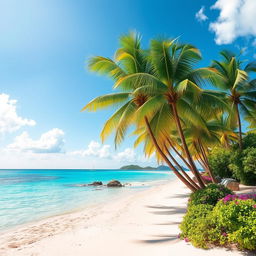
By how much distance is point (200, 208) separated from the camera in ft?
18.4

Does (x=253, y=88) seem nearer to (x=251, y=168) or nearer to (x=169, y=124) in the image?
(x=251, y=168)

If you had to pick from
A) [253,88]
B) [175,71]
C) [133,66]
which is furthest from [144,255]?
[253,88]

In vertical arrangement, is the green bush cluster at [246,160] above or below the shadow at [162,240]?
above

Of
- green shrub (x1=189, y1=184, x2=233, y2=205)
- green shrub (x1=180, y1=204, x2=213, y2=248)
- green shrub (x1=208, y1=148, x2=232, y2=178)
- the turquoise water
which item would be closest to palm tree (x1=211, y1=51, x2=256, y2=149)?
green shrub (x1=208, y1=148, x2=232, y2=178)

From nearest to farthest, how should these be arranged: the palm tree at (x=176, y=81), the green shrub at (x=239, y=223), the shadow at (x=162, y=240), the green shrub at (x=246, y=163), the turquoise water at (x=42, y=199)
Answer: the green shrub at (x=239, y=223), the shadow at (x=162, y=240), the palm tree at (x=176, y=81), the turquoise water at (x=42, y=199), the green shrub at (x=246, y=163)

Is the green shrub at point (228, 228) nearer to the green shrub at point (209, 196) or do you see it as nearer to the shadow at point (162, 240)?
the shadow at point (162, 240)

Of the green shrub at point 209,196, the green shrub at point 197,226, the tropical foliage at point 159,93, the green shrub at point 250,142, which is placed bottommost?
the green shrub at point 197,226

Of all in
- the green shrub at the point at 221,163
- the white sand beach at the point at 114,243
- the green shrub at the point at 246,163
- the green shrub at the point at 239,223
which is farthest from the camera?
the green shrub at the point at 221,163

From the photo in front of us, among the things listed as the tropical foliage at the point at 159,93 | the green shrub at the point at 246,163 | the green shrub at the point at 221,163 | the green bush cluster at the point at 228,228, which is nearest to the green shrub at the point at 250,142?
the green shrub at the point at 246,163

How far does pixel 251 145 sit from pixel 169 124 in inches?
292

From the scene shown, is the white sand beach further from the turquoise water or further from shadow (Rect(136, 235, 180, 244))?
the turquoise water

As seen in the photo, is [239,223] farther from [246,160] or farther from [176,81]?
[246,160]

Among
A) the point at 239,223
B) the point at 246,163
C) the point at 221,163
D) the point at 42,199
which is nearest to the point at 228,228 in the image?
the point at 239,223

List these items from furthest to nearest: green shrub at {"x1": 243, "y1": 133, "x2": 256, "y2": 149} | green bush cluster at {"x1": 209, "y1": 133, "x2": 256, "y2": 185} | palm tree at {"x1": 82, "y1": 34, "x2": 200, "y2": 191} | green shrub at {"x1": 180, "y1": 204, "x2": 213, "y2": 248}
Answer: green shrub at {"x1": 243, "y1": 133, "x2": 256, "y2": 149}, green bush cluster at {"x1": 209, "y1": 133, "x2": 256, "y2": 185}, palm tree at {"x1": 82, "y1": 34, "x2": 200, "y2": 191}, green shrub at {"x1": 180, "y1": 204, "x2": 213, "y2": 248}
